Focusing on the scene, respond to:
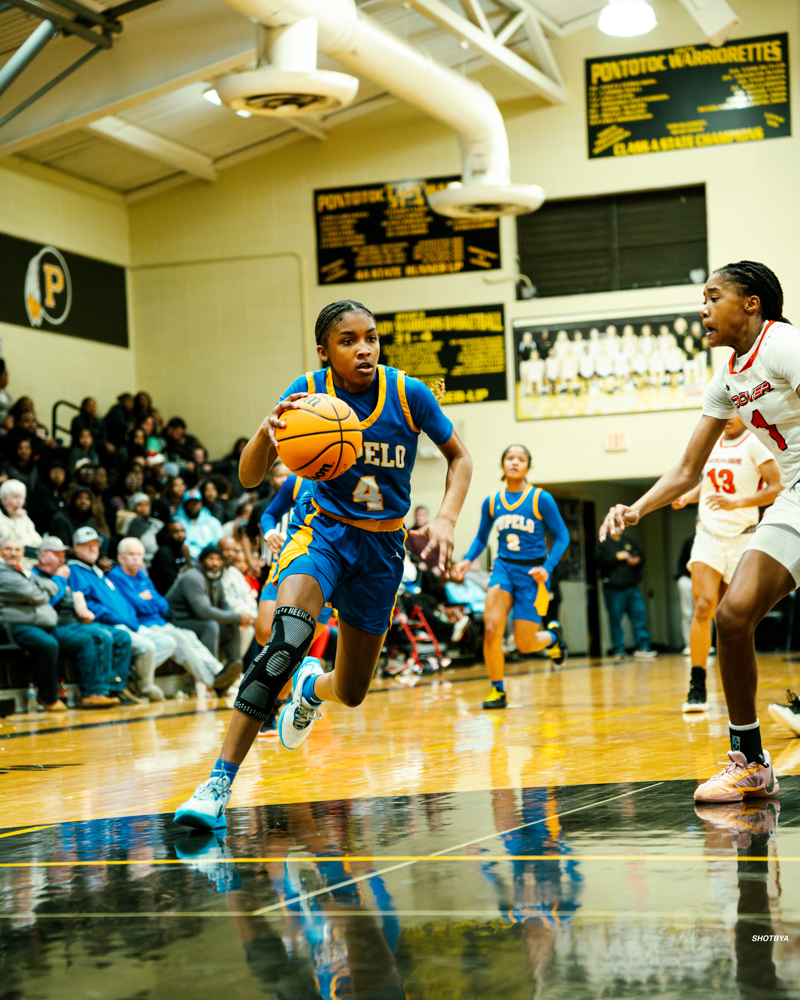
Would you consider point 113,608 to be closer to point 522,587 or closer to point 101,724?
point 101,724

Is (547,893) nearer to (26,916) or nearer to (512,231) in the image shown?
(26,916)

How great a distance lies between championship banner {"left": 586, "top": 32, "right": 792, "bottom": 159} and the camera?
58.9 ft

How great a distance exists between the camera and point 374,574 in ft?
14.1

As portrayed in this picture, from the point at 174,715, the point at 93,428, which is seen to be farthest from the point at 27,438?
the point at 174,715

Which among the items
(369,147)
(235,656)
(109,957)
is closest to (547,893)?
(109,957)

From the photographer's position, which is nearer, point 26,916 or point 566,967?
point 566,967

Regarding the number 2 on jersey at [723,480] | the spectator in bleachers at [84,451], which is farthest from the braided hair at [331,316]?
the spectator in bleachers at [84,451]

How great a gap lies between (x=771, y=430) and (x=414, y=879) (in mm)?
2059

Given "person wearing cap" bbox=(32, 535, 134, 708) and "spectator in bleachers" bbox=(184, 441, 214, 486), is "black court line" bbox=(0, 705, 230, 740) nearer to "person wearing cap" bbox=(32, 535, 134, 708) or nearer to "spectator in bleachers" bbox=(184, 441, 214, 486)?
"person wearing cap" bbox=(32, 535, 134, 708)

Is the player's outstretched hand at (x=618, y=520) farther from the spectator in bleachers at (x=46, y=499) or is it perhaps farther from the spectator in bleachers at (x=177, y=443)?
the spectator in bleachers at (x=177, y=443)

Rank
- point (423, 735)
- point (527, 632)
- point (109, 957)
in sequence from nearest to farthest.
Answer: point (109, 957), point (423, 735), point (527, 632)

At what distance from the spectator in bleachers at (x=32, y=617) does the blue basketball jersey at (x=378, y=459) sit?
6523mm

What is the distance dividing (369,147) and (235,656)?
999 cm

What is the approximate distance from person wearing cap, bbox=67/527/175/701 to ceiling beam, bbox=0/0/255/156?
5.76 m
